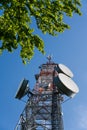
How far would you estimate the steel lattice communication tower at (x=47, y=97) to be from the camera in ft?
108

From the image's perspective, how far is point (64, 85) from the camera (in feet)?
108

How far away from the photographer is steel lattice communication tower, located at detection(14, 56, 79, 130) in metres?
32.9

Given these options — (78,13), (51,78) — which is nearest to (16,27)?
(78,13)

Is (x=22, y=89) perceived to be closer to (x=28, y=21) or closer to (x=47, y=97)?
(x=47, y=97)

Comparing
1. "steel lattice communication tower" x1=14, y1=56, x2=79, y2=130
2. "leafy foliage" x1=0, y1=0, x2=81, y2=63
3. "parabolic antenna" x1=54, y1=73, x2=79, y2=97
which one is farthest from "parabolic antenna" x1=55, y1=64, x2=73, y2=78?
"leafy foliage" x1=0, y1=0, x2=81, y2=63

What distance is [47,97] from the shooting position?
118 ft

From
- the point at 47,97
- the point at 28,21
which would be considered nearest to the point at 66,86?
the point at 47,97

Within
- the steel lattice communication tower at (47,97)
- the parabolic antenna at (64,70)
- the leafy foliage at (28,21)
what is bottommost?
the leafy foliage at (28,21)

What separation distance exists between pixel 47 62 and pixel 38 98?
19.3 feet

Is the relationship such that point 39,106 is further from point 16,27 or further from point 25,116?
point 16,27

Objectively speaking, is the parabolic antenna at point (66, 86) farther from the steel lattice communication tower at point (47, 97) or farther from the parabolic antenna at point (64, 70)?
the parabolic antenna at point (64, 70)

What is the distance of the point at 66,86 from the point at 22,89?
508cm

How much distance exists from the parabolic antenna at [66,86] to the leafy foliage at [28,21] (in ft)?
54.9

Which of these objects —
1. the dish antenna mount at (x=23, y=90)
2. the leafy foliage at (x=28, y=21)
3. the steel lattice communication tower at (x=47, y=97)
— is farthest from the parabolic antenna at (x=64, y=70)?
the leafy foliage at (x=28, y=21)
